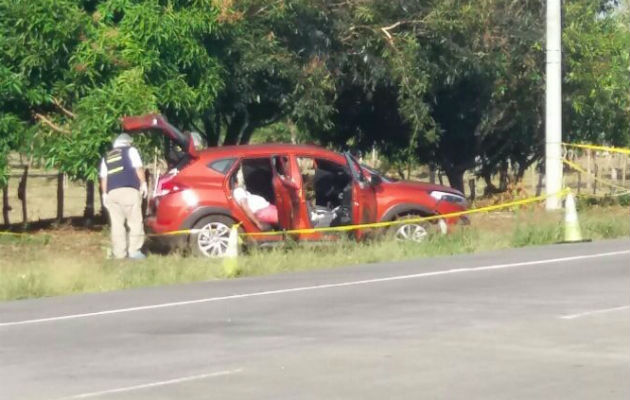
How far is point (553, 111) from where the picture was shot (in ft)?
80.4

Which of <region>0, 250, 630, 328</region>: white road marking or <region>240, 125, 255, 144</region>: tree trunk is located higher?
<region>240, 125, 255, 144</region>: tree trunk

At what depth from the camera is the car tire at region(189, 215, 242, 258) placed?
19.2m

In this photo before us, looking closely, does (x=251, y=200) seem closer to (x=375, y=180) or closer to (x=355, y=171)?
(x=355, y=171)

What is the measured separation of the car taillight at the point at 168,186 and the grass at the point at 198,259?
0.97 meters

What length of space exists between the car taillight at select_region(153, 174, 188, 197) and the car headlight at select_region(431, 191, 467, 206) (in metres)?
3.87

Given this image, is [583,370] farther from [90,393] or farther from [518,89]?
[518,89]

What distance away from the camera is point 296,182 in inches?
761

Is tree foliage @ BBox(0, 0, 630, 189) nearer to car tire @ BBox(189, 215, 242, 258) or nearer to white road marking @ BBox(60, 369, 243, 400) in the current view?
car tire @ BBox(189, 215, 242, 258)

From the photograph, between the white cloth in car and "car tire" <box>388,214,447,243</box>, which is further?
"car tire" <box>388,214,447,243</box>

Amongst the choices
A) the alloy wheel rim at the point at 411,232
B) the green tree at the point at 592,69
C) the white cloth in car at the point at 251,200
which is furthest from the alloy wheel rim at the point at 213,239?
the green tree at the point at 592,69

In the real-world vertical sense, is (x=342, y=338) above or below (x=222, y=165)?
below

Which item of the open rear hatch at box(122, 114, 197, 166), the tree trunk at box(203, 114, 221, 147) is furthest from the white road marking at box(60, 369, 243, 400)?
the tree trunk at box(203, 114, 221, 147)

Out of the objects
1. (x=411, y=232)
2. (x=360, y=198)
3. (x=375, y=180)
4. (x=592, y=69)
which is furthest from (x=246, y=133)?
(x=360, y=198)

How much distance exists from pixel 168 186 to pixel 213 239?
0.97 meters
